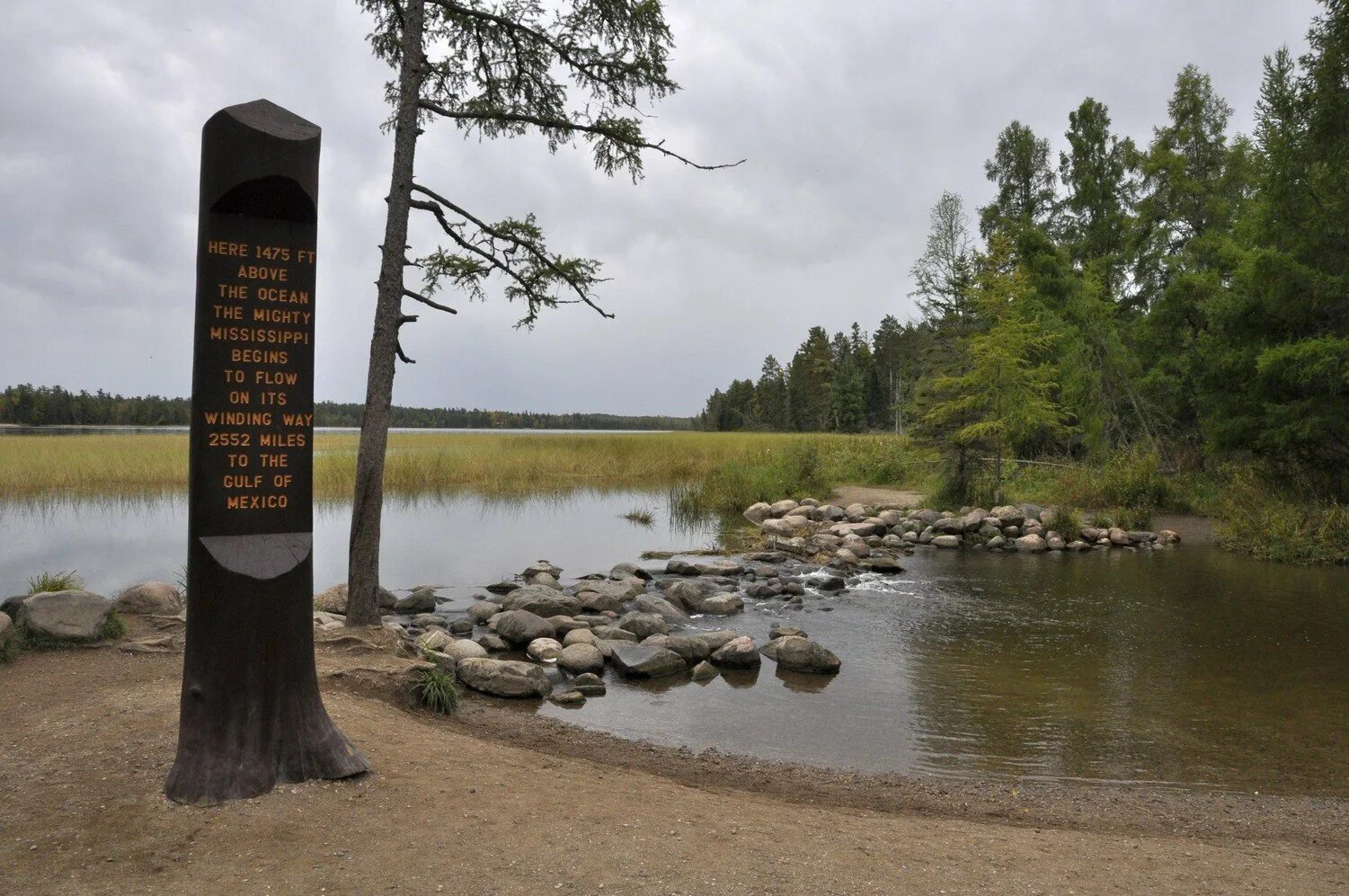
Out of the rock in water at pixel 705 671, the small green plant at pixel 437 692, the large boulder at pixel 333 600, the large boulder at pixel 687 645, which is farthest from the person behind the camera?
the large boulder at pixel 333 600

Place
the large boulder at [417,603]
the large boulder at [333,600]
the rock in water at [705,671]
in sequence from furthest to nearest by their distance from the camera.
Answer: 1. the large boulder at [417,603]
2. the large boulder at [333,600]
3. the rock in water at [705,671]

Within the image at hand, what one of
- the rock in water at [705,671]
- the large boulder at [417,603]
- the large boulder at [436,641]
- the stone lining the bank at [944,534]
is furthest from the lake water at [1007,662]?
the large boulder at [436,641]

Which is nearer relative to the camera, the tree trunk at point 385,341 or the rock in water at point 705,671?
the tree trunk at point 385,341

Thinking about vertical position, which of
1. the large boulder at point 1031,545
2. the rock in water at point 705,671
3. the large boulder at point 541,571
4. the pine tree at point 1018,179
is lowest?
the rock in water at point 705,671

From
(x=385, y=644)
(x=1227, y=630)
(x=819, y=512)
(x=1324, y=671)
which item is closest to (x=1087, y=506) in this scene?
(x=819, y=512)

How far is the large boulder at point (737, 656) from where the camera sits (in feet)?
31.1

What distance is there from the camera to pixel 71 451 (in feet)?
96.1

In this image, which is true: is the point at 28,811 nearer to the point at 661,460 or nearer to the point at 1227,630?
the point at 1227,630

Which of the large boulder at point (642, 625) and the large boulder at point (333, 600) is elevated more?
the large boulder at point (333, 600)

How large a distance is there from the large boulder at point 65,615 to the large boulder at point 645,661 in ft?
16.2

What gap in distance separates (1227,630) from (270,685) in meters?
11.9

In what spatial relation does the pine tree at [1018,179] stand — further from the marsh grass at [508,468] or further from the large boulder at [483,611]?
the large boulder at [483,611]

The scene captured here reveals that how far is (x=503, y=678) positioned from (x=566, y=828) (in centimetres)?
397

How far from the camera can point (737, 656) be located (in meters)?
9.48
